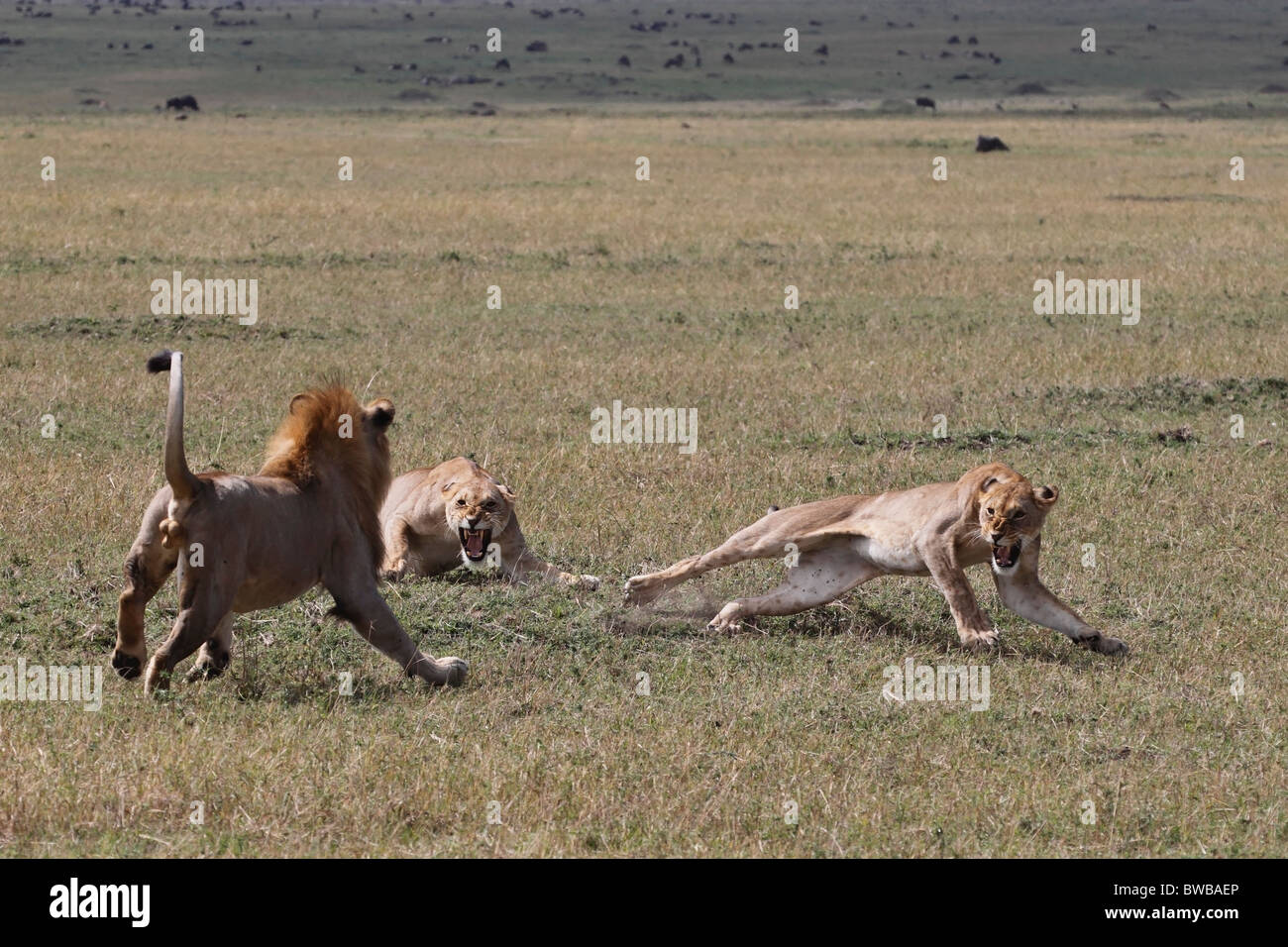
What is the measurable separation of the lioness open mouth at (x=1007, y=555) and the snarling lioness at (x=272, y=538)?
8.06 ft

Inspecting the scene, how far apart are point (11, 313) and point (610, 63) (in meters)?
74.9

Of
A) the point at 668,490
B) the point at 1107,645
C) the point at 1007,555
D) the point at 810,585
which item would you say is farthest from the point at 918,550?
Result: the point at 668,490

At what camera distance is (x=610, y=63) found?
8944 cm

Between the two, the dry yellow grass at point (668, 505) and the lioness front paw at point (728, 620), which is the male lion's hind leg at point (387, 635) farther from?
the lioness front paw at point (728, 620)

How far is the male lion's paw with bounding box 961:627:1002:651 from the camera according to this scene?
7852mm

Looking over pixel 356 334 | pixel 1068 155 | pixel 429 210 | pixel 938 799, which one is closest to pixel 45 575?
pixel 938 799

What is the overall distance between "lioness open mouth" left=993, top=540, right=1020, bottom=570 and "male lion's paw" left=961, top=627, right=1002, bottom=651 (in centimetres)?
35

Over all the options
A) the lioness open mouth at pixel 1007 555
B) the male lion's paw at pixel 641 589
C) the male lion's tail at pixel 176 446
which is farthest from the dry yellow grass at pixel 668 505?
the male lion's tail at pixel 176 446

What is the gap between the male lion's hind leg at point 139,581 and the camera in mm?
6569

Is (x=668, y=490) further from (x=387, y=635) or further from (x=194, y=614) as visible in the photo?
(x=194, y=614)

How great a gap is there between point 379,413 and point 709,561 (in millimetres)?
2075

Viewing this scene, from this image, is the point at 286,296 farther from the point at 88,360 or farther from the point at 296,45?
the point at 296,45

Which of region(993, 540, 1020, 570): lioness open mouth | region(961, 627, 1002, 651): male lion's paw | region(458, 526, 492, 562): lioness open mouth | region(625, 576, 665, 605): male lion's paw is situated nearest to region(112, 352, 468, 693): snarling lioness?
region(458, 526, 492, 562): lioness open mouth

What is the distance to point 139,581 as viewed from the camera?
659cm
